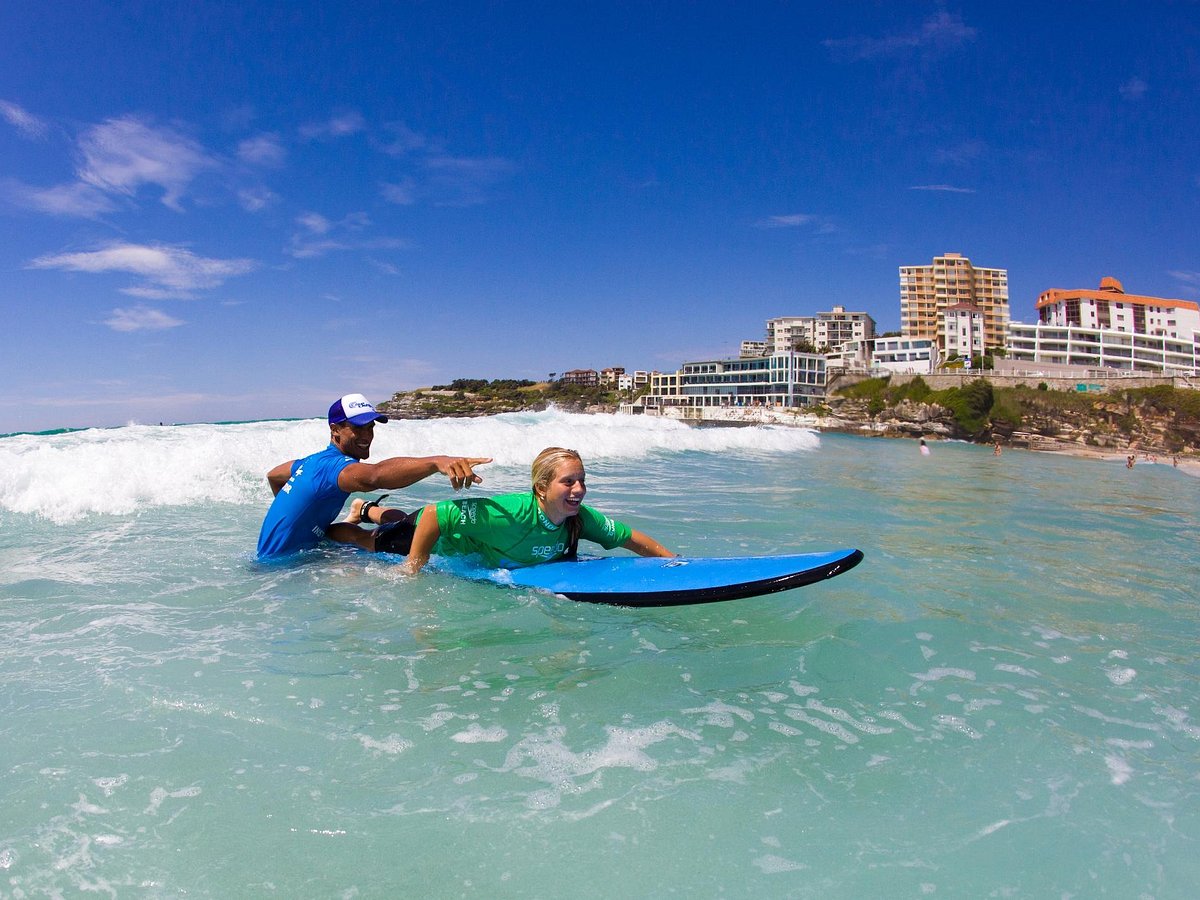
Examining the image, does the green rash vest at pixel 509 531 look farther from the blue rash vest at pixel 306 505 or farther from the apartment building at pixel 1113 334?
the apartment building at pixel 1113 334

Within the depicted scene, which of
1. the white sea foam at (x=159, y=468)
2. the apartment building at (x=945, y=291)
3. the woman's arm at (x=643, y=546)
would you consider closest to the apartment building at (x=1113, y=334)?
the apartment building at (x=945, y=291)

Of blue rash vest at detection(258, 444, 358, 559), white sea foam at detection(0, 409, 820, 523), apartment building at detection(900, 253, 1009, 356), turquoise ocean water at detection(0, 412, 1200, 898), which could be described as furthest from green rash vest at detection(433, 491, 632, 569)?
apartment building at detection(900, 253, 1009, 356)

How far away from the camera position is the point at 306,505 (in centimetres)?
514

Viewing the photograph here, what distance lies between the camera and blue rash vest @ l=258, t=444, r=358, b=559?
16.3 feet

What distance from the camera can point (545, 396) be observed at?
150125 mm

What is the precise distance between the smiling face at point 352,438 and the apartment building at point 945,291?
432 ft

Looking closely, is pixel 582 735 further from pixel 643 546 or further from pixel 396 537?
pixel 396 537

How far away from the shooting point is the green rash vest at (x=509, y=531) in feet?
14.9

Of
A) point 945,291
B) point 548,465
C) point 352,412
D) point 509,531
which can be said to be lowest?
point 509,531

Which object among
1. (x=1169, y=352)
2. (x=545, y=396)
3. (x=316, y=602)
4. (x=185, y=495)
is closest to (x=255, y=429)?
(x=185, y=495)

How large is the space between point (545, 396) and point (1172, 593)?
479 feet

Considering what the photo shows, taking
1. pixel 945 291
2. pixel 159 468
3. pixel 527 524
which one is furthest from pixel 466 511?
pixel 945 291

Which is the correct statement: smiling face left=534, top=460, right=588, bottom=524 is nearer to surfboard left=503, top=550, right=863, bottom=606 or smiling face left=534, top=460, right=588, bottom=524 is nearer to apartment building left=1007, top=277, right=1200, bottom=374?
surfboard left=503, top=550, right=863, bottom=606

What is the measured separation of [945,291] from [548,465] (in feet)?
458
